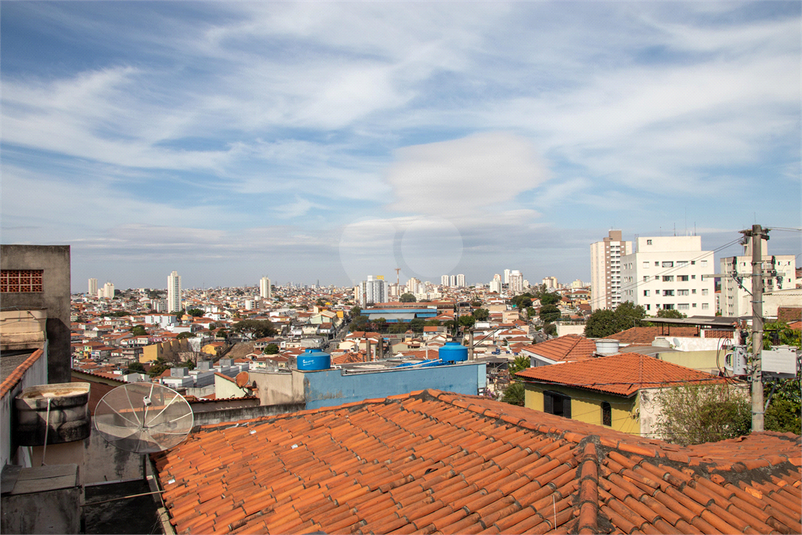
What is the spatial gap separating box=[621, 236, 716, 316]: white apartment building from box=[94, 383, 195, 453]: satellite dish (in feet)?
208

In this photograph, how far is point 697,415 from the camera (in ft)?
38.9

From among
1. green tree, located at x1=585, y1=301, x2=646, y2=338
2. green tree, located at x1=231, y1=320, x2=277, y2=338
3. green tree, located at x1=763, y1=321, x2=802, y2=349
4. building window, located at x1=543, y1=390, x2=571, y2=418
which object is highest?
green tree, located at x1=763, y1=321, x2=802, y2=349

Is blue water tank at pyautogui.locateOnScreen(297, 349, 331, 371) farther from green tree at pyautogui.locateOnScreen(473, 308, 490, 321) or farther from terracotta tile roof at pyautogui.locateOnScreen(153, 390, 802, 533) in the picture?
green tree at pyautogui.locateOnScreen(473, 308, 490, 321)

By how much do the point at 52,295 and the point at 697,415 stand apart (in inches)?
513

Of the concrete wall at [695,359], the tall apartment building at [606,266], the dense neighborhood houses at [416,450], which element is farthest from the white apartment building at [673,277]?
the dense neighborhood houses at [416,450]

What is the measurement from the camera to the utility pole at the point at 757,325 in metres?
10.5

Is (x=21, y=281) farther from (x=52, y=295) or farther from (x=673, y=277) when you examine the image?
(x=673, y=277)

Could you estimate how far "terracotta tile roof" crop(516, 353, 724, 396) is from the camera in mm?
12375

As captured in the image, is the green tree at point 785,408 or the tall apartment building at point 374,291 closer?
the green tree at point 785,408

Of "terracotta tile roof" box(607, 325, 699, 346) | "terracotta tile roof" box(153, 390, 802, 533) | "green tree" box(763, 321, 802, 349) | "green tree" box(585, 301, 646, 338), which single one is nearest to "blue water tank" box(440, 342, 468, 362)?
"terracotta tile roof" box(153, 390, 802, 533)

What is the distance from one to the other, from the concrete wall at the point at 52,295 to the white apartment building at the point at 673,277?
207 feet

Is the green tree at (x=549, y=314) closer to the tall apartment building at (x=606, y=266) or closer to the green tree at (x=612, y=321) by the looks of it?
the tall apartment building at (x=606, y=266)

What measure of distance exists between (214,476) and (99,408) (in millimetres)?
1690

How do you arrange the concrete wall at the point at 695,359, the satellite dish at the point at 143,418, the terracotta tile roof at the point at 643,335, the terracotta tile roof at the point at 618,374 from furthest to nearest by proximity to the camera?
the terracotta tile roof at the point at 643,335 < the concrete wall at the point at 695,359 < the terracotta tile roof at the point at 618,374 < the satellite dish at the point at 143,418
